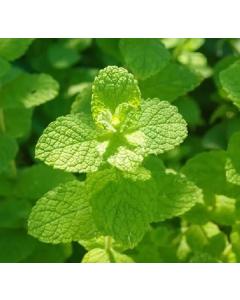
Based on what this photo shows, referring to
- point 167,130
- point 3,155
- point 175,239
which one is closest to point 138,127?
point 167,130

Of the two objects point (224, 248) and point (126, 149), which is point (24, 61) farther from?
point (126, 149)

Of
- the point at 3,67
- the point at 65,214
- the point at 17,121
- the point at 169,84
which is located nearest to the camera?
the point at 65,214

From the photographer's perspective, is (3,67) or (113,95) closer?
(113,95)

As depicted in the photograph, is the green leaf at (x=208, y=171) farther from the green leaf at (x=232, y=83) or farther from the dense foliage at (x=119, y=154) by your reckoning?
the green leaf at (x=232, y=83)

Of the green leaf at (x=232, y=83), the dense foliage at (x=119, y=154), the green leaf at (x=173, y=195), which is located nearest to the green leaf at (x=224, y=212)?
the dense foliage at (x=119, y=154)

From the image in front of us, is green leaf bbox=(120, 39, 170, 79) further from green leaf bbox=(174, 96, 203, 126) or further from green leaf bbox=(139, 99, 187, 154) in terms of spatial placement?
green leaf bbox=(174, 96, 203, 126)

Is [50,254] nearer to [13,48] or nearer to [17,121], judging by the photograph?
[17,121]

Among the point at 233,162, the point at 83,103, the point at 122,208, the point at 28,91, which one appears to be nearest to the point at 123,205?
the point at 122,208
